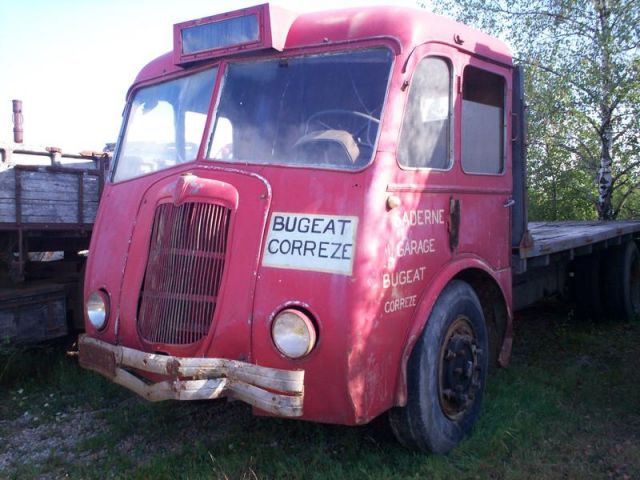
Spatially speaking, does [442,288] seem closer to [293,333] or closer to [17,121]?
[293,333]

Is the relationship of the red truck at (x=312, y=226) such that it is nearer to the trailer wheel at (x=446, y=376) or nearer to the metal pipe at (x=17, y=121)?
the trailer wheel at (x=446, y=376)

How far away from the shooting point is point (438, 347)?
3582mm

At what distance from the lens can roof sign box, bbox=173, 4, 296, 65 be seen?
3.65 m

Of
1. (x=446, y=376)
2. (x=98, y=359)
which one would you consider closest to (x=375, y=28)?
(x=446, y=376)

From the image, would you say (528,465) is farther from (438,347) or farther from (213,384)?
(213,384)

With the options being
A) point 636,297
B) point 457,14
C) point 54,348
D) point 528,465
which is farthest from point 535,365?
point 457,14

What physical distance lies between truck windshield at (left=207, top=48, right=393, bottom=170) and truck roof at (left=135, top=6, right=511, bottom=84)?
10 centimetres

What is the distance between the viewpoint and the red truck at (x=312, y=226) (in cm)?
313

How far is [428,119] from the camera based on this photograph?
3727 millimetres

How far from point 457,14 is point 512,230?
832 cm

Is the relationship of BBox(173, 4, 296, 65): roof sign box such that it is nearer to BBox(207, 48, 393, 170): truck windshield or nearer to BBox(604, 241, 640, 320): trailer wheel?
BBox(207, 48, 393, 170): truck windshield

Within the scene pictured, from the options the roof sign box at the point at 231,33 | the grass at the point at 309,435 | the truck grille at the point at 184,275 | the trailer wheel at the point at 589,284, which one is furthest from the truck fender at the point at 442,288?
the trailer wheel at the point at 589,284

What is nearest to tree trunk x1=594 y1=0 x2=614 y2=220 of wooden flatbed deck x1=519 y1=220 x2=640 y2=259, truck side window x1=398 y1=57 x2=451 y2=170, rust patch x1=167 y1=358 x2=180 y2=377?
wooden flatbed deck x1=519 y1=220 x2=640 y2=259

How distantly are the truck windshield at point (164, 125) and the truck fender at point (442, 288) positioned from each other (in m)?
1.67
